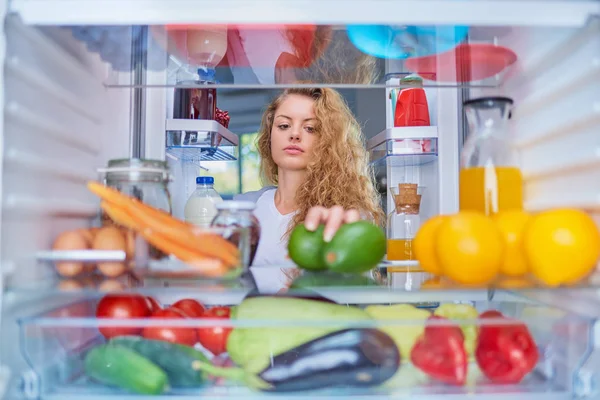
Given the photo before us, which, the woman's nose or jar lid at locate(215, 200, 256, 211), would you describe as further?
the woman's nose

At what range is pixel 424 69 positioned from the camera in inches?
49.4

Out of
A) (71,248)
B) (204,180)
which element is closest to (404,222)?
(204,180)

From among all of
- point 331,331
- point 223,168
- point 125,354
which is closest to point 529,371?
point 331,331

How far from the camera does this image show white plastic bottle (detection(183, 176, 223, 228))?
6.80ft

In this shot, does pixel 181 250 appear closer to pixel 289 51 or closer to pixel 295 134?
pixel 289 51

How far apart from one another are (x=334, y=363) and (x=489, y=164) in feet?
1.34

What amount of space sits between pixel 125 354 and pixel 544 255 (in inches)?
23.2

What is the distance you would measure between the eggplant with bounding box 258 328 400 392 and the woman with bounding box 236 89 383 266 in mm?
1314

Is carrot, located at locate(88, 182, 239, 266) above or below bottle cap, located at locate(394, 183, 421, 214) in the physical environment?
below

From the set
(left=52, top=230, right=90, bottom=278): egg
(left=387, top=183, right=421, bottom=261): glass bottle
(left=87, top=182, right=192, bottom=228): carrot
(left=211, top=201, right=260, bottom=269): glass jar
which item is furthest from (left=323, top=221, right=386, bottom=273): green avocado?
(left=387, top=183, right=421, bottom=261): glass bottle

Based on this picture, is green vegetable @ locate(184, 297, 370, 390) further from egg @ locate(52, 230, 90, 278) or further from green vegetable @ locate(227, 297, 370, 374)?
egg @ locate(52, 230, 90, 278)

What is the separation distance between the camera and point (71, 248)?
0.88m

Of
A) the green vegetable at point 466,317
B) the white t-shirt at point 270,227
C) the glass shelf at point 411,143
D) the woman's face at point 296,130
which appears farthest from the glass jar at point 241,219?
the woman's face at point 296,130

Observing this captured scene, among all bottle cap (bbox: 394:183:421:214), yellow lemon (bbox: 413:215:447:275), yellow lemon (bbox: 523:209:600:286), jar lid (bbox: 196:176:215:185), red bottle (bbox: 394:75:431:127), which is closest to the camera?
yellow lemon (bbox: 523:209:600:286)
